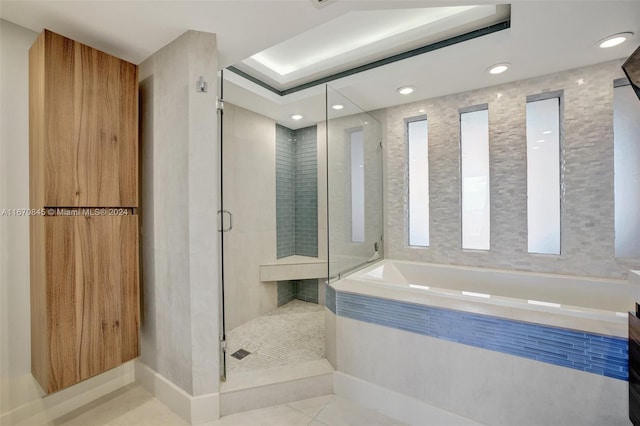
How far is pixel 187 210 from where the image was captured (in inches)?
67.6

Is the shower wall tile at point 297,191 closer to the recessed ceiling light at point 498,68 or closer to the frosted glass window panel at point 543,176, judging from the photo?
the recessed ceiling light at point 498,68

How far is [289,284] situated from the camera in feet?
12.2

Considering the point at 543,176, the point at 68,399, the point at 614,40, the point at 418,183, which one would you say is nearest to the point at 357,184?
the point at 418,183

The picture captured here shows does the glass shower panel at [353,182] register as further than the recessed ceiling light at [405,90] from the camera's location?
Yes

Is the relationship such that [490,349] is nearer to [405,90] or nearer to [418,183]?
[418,183]

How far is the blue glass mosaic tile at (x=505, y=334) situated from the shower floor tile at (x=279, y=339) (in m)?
0.70

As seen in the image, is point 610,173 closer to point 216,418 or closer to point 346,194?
point 346,194

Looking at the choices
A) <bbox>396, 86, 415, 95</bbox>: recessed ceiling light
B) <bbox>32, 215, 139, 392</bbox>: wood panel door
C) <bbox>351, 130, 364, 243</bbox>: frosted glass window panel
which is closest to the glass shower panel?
<bbox>351, 130, 364, 243</bbox>: frosted glass window panel

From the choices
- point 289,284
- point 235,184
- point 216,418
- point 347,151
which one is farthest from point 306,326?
point 347,151

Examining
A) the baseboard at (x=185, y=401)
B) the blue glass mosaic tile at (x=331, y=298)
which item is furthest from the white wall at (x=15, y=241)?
the blue glass mosaic tile at (x=331, y=298)

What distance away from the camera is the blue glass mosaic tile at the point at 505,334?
1.29m

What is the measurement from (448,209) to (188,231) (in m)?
2.50

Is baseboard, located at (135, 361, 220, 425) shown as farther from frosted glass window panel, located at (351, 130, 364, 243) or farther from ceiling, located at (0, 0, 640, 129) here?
ceiling, located at (0, 0, 640, 129)

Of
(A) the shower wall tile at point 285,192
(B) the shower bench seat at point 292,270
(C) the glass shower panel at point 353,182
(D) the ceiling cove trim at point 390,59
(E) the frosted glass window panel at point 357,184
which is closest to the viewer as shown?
A: (D) the ceiling cove trim at point 390,59
